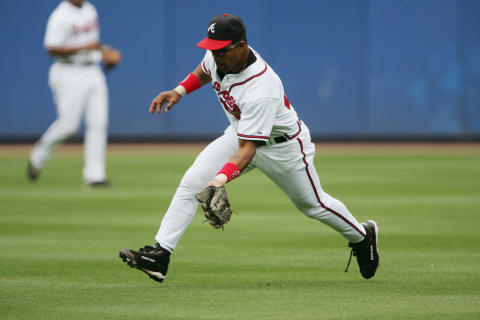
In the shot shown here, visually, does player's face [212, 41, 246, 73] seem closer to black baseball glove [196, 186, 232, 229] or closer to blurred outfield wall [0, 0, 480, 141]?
black baseball glove [196, 186, 232, 229]

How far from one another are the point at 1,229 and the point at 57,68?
4.61 metres

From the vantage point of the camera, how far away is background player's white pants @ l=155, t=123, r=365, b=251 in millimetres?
6254

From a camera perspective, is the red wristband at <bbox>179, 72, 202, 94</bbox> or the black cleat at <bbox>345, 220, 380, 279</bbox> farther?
the red wristband at <bbox>179, 72, 202, 94</bbox>

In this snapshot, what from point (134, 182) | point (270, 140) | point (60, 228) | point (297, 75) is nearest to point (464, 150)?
point (297, 75)

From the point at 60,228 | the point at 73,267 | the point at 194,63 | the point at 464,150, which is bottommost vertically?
the point at 464,150

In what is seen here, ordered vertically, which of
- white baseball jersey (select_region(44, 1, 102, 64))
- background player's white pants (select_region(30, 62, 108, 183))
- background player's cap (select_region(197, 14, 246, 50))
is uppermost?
background player's cap (select_region(197, 14, 246, 50))

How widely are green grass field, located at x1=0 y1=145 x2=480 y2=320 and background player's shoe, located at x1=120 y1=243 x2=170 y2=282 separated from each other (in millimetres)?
122

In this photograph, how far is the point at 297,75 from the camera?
22.6 m

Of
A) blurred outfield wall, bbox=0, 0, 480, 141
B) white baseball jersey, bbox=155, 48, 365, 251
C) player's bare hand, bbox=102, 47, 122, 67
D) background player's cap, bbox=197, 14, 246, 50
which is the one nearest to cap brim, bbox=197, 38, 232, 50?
background player's cap, bbox=197, 14, 246, 50

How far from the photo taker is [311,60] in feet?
74.3

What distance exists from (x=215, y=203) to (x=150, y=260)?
0.74 m

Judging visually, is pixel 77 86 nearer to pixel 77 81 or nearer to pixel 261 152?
pixel 77 81

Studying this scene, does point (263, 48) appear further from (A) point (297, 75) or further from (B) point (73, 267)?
(B) point (73, 267)

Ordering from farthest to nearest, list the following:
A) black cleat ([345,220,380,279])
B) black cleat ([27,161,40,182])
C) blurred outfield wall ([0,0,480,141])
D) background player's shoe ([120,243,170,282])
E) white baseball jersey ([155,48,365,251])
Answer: blurred outfield wall ([0,0,480,141]) → black cleat ([27,161,40,182]) → black cleat ([345,220,380,279]) → background player's shoe ([120,243,170,282]) → white baseball jersey ([155,48,365,251])
